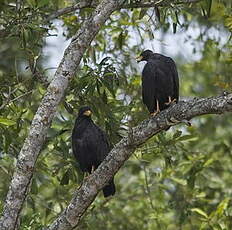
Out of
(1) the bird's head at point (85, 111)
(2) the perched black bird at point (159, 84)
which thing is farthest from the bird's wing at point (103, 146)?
(2) the perched black bird at point (159, 84)

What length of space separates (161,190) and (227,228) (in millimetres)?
1323

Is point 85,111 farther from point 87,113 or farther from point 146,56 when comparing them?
point 146,56

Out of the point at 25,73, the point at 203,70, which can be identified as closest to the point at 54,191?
the point at 25,73

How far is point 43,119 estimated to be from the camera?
4992 mm

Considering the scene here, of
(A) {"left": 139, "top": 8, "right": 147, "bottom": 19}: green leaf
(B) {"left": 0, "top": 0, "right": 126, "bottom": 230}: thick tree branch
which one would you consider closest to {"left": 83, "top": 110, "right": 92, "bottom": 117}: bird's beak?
(A) {"left": 139, "top": 8, "right": 147, "bottom": 19}: green leaf

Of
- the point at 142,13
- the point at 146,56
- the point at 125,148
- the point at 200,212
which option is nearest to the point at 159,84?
the point at 146,56

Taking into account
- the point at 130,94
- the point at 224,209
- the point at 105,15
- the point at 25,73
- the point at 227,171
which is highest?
the point at 105,15

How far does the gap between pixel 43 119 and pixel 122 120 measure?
2013 mm

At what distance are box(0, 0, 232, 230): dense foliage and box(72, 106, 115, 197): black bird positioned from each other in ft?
0.32

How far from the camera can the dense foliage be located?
6.22 m

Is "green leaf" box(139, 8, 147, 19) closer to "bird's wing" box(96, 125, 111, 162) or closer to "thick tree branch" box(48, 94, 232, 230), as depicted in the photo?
"bird's wing" box(96, 125, 111, 162)

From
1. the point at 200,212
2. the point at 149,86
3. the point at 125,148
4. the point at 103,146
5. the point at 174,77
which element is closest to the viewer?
the point at 125,148

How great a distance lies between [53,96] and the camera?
505 cm

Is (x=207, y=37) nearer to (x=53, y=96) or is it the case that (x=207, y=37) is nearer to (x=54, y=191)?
(x=54, y=191)
